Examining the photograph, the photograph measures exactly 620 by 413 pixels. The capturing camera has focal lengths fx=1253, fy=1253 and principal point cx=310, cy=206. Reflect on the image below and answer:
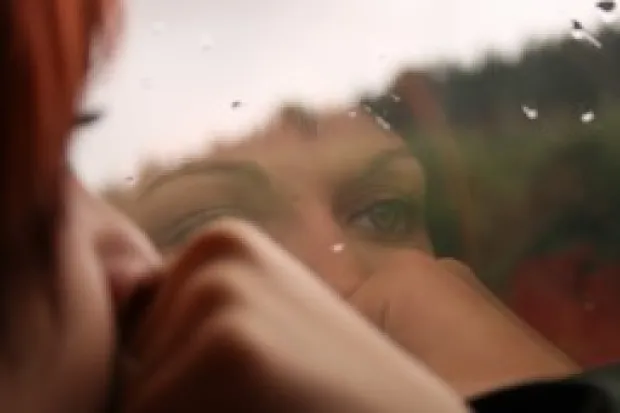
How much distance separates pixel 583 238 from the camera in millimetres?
928

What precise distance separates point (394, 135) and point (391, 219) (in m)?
0.06

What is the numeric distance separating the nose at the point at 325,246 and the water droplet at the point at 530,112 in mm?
168

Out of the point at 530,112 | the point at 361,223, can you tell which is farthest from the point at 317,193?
the point at 530,112

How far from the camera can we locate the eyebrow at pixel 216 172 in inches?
34.3

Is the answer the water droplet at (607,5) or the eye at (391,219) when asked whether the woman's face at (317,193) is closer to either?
the eye at (391,219)

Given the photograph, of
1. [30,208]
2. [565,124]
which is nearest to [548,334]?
[565,124]

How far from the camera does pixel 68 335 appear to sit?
1.69 feet

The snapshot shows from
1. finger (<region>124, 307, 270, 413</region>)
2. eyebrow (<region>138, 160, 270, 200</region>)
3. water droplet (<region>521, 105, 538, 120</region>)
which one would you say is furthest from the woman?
water droplet (<region>521, 105, 538, 120</region>)

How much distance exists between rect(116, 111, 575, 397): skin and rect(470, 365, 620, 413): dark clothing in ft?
0.93

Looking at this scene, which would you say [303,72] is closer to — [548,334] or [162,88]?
[162,88]

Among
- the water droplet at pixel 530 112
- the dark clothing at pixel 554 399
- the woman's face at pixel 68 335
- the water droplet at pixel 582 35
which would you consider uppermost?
→ the woman's face at pixel 68 335

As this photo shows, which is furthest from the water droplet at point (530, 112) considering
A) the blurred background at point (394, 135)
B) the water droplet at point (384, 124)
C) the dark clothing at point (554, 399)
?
the dark clothing at point (554, 399)

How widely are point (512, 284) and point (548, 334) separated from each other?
0.15 ft

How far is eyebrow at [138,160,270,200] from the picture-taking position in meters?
0.87
